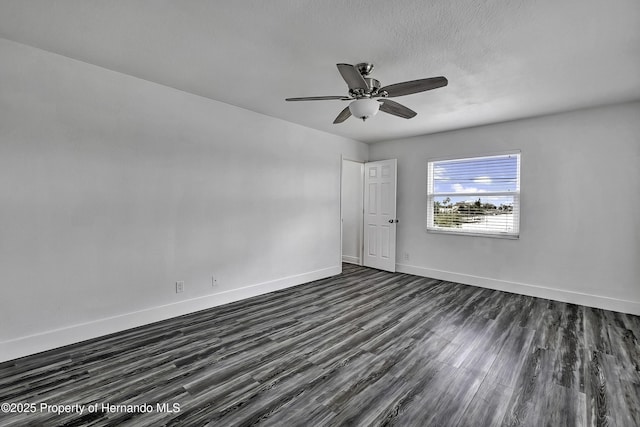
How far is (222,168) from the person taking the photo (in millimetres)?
3707

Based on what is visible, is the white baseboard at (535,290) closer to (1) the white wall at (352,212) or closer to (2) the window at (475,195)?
(2) the window at (475,195)

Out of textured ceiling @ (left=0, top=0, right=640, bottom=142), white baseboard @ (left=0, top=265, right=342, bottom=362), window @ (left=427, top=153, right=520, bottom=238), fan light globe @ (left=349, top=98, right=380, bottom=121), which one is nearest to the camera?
textured ceiling @ (left=0, top=0, right=640, bottom=142)

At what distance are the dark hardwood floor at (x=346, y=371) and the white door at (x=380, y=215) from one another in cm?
207

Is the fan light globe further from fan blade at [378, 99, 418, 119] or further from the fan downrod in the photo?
the fan downrod

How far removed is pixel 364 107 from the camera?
2605 millimetres

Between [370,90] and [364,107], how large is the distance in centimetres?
17

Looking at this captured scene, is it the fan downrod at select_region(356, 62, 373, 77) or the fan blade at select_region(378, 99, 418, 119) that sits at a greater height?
the fan downrod at select_region(356, 62, 373, 77)

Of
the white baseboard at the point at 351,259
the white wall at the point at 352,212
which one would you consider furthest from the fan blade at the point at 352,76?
the white baseboard at the point at 351,259

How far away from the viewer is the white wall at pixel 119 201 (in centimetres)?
245

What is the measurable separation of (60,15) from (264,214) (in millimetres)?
2751

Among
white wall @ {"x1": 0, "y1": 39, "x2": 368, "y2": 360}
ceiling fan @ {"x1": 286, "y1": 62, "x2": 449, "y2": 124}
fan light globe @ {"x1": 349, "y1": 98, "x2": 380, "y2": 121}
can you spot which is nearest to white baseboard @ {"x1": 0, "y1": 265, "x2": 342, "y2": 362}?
white wall @ {"x1": 0, "y1": 39, "x2": 368, "y2": 360}

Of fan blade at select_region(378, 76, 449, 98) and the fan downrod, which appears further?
the fan downrod

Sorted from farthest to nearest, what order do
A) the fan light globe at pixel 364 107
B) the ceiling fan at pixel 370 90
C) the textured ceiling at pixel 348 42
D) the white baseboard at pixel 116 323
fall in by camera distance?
the fan light globe at pixel 364 107 < the white baseboard at pixel 116 323 < the ceiling fan at pixel 370 90 < the textured ceiling at pixel 348 42

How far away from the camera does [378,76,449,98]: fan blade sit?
2.20 metres
